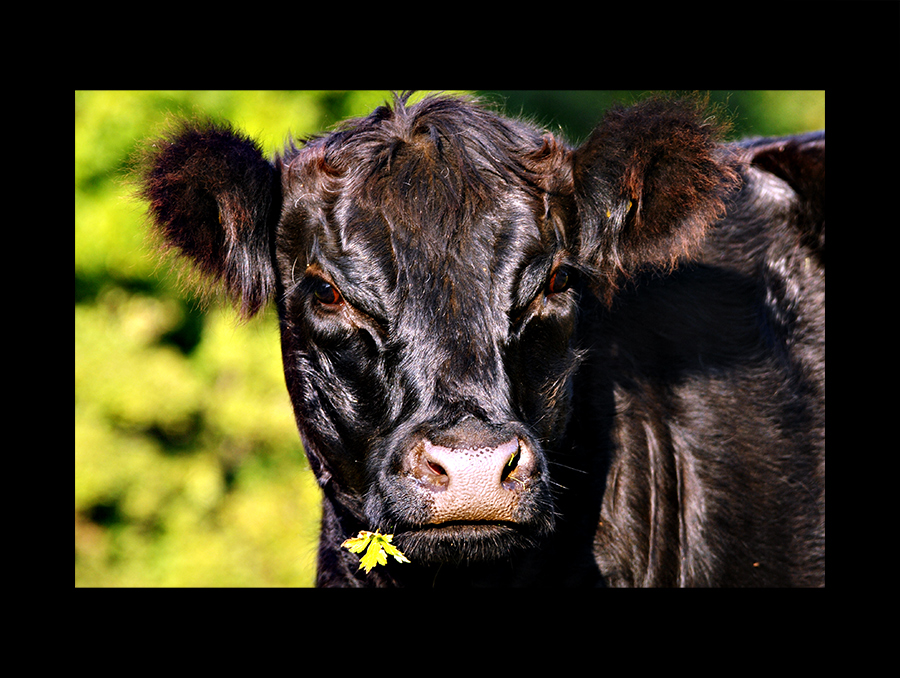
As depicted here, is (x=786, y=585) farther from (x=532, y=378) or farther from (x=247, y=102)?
(x=247, y=102)

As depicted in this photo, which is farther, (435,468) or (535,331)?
(535,331)

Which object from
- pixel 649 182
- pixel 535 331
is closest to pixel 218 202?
pixel 535 331

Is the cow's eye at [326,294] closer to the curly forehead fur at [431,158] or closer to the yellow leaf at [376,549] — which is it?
the curly forehead fur at [431,158]

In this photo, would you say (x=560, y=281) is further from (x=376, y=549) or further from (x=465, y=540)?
(x=376, y=549)

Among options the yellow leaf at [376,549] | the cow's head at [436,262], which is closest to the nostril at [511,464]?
the cow's head at [436,262]

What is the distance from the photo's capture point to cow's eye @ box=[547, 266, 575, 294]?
3430 millimetres

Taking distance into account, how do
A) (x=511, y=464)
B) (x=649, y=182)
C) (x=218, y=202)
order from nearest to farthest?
(x=511, y=464) < (x=218, y=202) < (x=649, y=182)

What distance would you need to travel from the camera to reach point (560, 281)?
3465mm

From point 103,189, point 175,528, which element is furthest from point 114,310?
point 175,528

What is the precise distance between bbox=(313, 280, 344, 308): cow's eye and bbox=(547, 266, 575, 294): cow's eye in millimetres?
791

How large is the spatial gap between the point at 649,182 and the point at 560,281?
1.93 ft

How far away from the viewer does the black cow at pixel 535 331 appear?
3039mm

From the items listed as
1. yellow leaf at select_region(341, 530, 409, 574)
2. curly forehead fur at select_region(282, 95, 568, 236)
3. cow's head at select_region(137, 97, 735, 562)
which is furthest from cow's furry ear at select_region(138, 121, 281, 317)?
yellow leaf at select_region(341, 530, 409, 574)

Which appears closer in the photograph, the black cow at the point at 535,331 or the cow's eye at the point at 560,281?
the black cow at the point at 535,331
